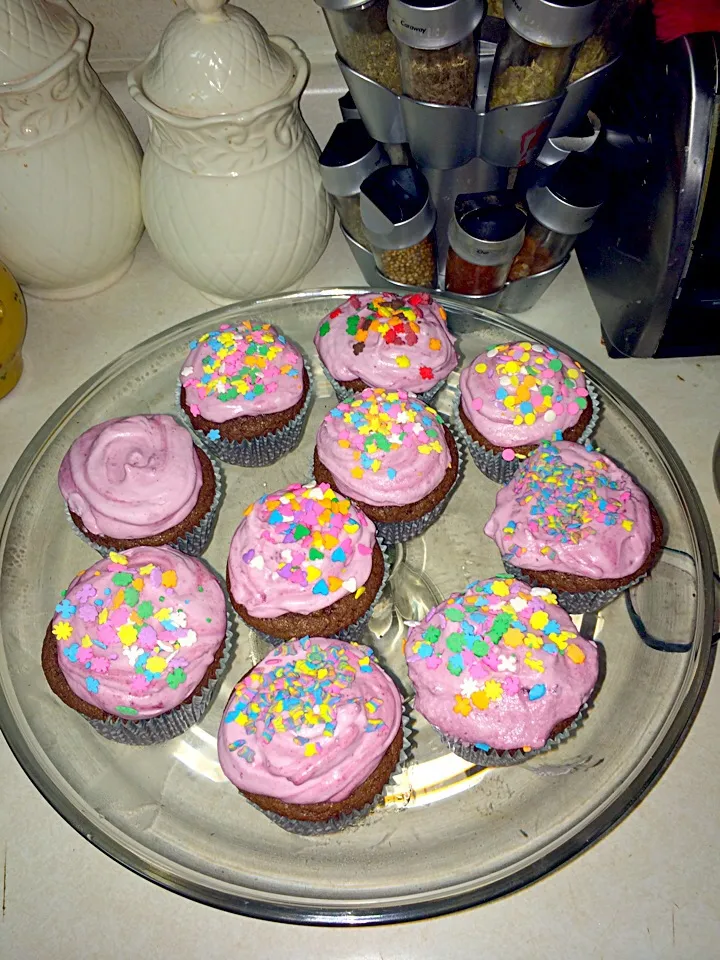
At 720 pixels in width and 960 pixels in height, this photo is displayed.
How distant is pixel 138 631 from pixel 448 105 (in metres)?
0.99

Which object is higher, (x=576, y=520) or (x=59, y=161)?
(x=59, y=161)

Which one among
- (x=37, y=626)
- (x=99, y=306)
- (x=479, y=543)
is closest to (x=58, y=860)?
(x=37, y=626)

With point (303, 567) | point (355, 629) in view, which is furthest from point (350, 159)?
point (355, 629)

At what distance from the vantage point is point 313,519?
1.38m

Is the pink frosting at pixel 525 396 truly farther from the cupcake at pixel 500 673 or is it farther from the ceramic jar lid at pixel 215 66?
the ceramic jar lid at pixel 215 66

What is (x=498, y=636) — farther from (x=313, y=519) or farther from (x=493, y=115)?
(x=493, y=115)

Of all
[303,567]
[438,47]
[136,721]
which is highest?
[438,47]

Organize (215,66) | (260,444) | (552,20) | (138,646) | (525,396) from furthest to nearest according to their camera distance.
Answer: (260,444) < (525,396) < (215,66) < (138,646) < (552,20)

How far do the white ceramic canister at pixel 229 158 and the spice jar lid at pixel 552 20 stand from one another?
1.45 feet

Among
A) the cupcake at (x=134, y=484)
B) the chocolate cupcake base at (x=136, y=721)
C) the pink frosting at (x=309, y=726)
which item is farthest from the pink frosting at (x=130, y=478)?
the pink frosting at (x=309, y=726)

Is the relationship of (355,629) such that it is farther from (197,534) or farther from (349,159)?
(349,159)

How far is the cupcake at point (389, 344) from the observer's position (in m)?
1.58

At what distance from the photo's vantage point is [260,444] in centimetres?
161

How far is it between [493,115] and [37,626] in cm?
117
